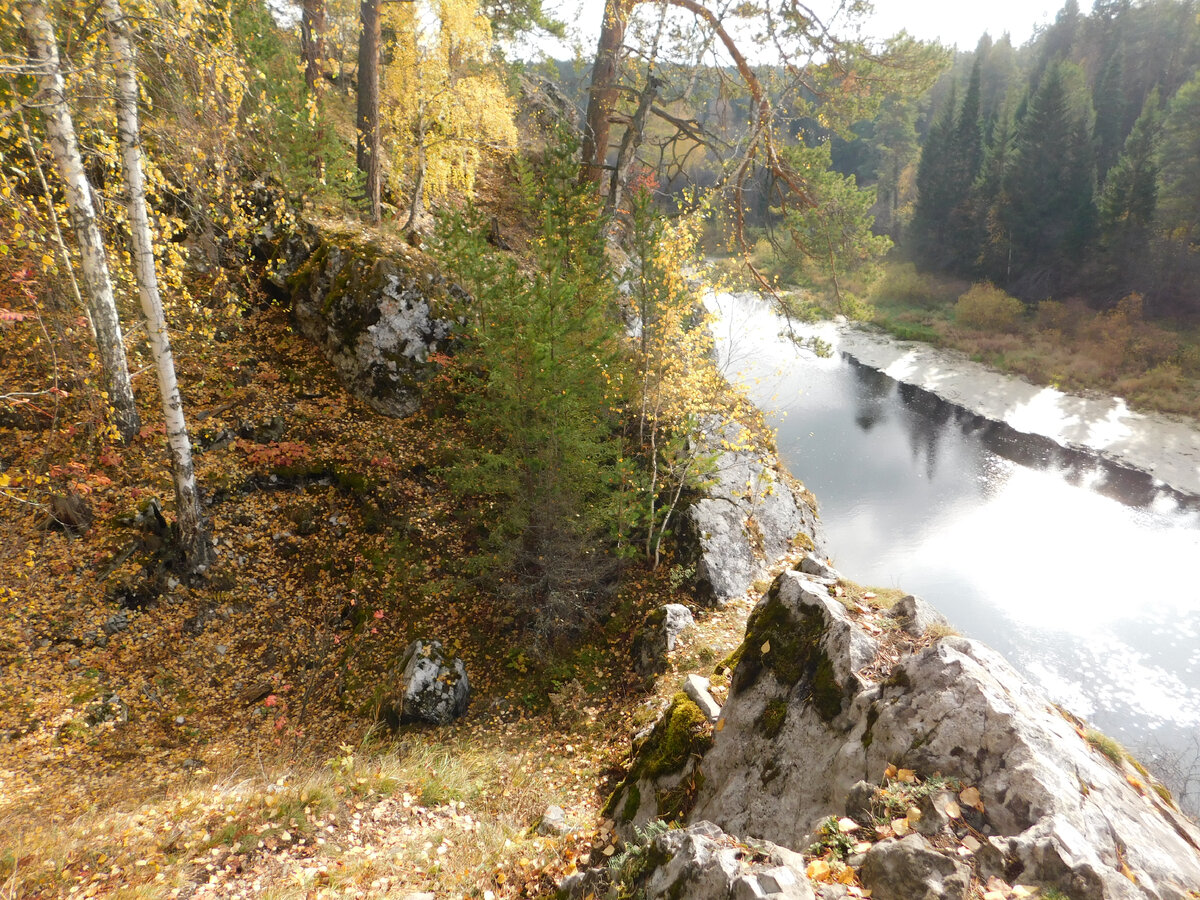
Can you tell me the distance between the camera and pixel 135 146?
253 inches

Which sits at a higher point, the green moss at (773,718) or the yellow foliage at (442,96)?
the yellow foliage at (442,96)

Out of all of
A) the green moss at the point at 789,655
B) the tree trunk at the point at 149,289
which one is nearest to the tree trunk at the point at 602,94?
the tree trunk at the point at 149,289

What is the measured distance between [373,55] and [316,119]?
1.81 meters

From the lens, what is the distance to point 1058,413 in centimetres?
2641

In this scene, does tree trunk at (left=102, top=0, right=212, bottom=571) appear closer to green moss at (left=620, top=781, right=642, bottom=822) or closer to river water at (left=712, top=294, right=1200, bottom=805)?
green moss at (left=620, top=781, right=642, bottom=822)

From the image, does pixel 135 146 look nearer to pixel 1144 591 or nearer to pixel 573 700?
pixel 573 700

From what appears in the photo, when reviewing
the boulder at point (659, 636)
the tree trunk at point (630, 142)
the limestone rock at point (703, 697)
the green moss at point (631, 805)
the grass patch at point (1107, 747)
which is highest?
the tree trunk at point (630, 142)

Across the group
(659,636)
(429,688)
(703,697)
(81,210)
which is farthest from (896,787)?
(81,210)

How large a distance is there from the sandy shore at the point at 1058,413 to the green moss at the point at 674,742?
25098 mm

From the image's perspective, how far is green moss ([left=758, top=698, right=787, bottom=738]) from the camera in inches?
182

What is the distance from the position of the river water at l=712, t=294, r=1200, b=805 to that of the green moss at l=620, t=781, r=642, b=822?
657 cm

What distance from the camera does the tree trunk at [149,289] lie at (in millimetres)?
5941

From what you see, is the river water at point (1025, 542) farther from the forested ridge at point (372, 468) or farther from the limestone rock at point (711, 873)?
the limestone rock at point (711, 873)

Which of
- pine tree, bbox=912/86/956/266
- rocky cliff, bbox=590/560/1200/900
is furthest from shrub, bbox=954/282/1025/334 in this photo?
rocky cliff, bbox=590/560/1200/900
